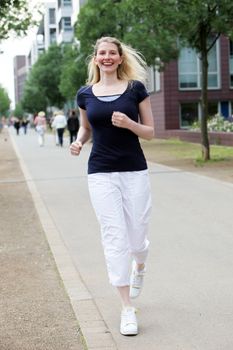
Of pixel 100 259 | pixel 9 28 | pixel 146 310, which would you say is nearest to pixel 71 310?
pixel 146 310

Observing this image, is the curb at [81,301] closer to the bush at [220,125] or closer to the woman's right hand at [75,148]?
the woman's right hand at [75,148]

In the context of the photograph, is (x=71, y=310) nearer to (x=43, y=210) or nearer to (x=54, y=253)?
(x=54, y=253)

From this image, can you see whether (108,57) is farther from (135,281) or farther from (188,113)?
(188,113)

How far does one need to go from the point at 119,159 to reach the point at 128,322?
1078mm

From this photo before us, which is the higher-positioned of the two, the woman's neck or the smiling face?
the smiling face

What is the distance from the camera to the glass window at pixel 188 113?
39906mm

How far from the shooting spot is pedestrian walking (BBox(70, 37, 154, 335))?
14.7ft

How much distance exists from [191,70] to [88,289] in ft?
115

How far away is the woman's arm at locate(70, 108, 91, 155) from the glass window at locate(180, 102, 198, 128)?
35.3m

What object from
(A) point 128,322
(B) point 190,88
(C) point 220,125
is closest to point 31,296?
(A) point 128,322

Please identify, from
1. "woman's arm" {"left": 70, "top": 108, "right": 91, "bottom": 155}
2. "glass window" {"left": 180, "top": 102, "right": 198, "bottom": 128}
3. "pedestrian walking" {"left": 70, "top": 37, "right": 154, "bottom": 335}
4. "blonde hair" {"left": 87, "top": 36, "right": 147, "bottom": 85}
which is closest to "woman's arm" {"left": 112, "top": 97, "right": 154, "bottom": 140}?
"pedestrian walking" {"left": 70, "top": 37, "right": 154, "bottom": 335}

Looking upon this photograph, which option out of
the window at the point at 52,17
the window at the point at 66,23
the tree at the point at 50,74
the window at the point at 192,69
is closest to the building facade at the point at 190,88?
the window at the point at 192,69

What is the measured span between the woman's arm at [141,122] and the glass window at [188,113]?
1399 inches

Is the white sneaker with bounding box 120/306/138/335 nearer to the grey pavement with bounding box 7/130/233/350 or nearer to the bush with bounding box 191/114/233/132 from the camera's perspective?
the grey pavement with bounding box 7/130/233/350
